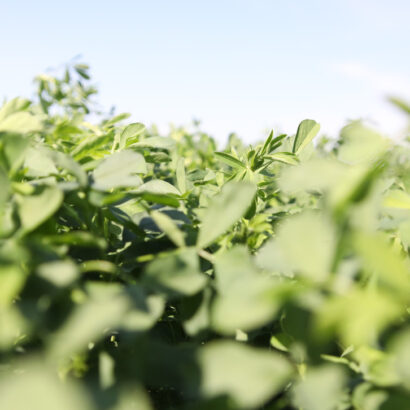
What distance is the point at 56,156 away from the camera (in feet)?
1.81

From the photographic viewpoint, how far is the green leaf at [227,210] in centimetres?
54

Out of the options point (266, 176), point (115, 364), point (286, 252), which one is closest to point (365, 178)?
point (286, 252)

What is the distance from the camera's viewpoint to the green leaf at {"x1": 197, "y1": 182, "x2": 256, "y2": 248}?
54 centimetres

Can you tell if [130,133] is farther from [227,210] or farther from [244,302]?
[244,302]

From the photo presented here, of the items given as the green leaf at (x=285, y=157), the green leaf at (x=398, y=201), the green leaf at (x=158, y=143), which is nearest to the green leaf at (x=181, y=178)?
the green leaf at (x=158, y=143)

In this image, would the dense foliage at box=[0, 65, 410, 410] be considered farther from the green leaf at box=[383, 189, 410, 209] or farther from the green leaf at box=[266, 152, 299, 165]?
the green leaf at box=[266, 152, 299, 165]

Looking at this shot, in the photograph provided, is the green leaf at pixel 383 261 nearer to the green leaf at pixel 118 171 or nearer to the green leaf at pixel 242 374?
the green leaf at pixel 242 374

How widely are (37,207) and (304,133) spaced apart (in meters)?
0.70

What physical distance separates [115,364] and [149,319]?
8 cm

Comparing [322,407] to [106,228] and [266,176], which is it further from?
[266,176]

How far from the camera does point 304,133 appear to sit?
1058 millimetres

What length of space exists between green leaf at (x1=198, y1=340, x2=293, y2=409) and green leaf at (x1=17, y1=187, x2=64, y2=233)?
243 mm

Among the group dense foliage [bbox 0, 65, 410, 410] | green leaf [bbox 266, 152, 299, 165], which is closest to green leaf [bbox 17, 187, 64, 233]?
dense foliage [bbox 0, 65, 410, 410]

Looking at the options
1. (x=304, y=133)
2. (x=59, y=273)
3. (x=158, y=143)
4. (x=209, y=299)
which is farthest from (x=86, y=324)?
(x=304, y=133)
